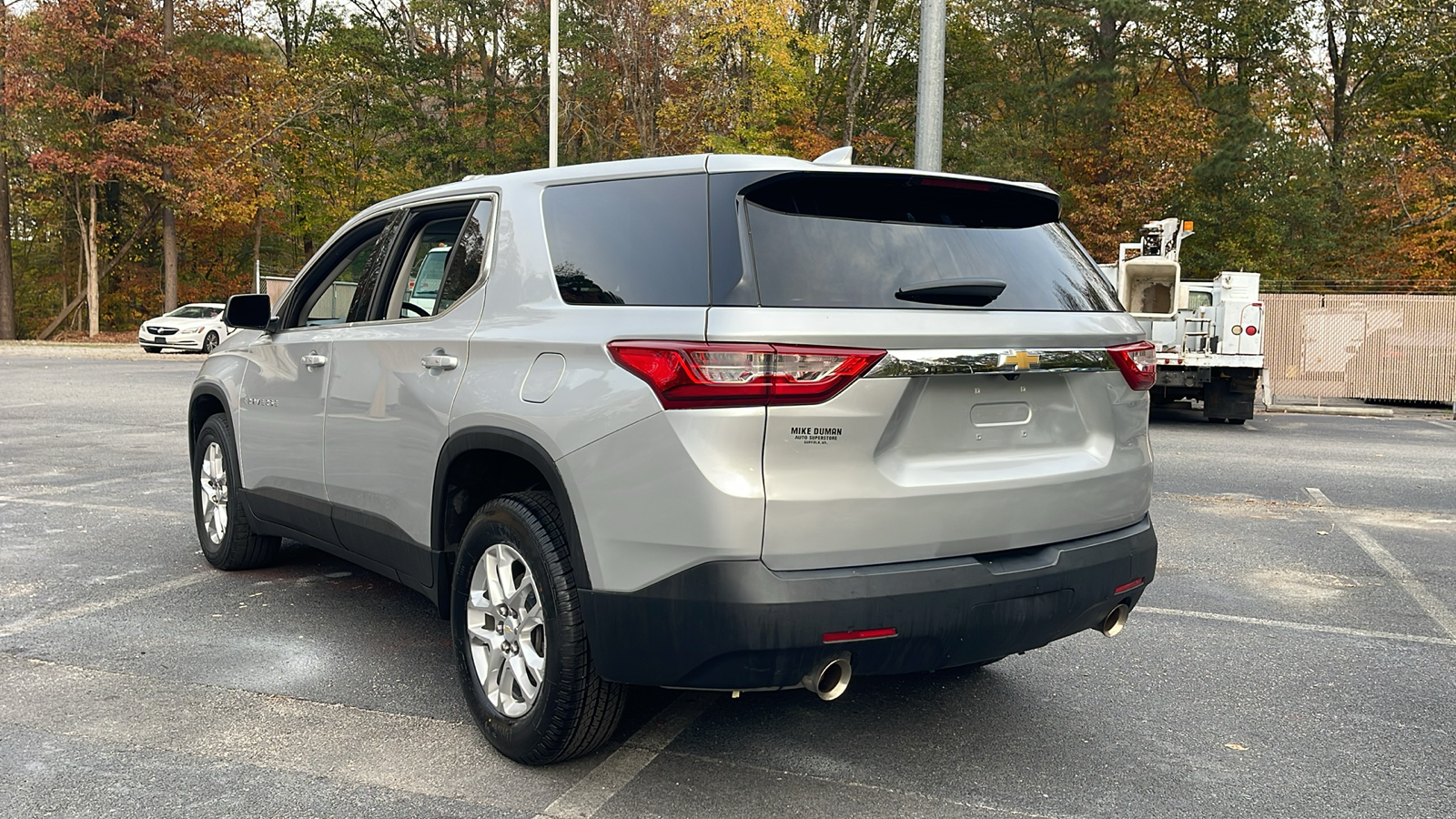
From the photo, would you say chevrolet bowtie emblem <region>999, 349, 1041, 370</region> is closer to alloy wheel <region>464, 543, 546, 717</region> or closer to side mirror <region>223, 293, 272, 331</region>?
alloy wheel <region>464, 543, 546, 717</region>

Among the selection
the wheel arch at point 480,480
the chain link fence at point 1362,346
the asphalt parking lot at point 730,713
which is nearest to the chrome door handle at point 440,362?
the wheel arch at point 480,480

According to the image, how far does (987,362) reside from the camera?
10.8ft

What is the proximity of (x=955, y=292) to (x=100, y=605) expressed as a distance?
4332mm

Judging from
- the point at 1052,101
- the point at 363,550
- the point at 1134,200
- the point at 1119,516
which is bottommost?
the point at 363,550

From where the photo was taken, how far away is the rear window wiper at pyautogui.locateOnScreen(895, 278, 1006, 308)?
3275 millimetres

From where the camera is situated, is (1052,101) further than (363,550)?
Yes

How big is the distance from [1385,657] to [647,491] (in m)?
3.59

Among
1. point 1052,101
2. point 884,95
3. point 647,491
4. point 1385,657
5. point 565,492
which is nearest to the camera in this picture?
point 647,491

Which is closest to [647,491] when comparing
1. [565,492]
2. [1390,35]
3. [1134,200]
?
[565,492]

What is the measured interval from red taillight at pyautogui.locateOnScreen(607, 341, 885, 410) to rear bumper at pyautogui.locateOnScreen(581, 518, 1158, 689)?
429 mm

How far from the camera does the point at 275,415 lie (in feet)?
17.0

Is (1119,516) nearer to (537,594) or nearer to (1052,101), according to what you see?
(537,594)

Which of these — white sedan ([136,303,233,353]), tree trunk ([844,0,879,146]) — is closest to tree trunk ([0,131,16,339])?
white sedan ([136,303,233,353])

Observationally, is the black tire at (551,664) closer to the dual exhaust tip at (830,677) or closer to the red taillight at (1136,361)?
the dual exhaust tip at (830,677)
